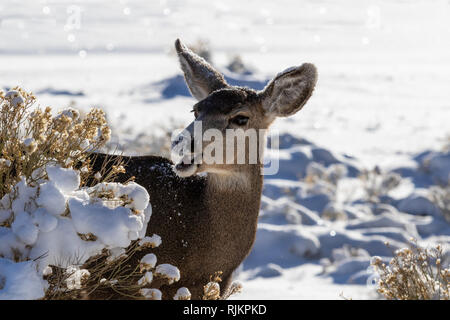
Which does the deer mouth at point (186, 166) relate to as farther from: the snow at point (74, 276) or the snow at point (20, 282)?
the snow at point (20, 282)

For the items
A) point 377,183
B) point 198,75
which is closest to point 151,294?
point 198,75

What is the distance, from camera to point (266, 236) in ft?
37.5

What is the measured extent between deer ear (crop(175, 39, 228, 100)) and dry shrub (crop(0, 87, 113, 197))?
1.67 m

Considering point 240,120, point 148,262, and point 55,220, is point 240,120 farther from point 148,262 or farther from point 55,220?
point 55,220

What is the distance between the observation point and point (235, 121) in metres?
5.01

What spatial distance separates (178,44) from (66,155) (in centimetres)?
227

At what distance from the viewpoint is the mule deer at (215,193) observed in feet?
15.9

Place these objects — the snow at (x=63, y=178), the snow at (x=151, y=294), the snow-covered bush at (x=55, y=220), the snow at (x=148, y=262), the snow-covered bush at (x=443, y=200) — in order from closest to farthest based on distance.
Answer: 1. the snow-covered bush at (x=55, y=220)
2. the snow at (x=63, y=178)
3. the snow at (x=148, y=262)
4. the snow at (x=151, y=294)
5. the snow-covered bush at (x=443, y=200)

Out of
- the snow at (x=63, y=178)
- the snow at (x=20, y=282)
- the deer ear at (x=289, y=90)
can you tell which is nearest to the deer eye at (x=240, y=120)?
the deer ear at (x=289, y=90)

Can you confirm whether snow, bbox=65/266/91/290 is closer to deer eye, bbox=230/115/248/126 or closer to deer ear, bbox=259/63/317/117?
deer eye, bbox=230/115/248/126

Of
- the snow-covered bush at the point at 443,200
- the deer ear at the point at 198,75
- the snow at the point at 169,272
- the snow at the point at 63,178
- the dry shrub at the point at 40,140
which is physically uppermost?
the snow-covered bush at the point at 443,200

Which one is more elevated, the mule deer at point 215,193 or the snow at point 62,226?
the mule deer at point 215,193

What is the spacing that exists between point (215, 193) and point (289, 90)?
1.08 meters
